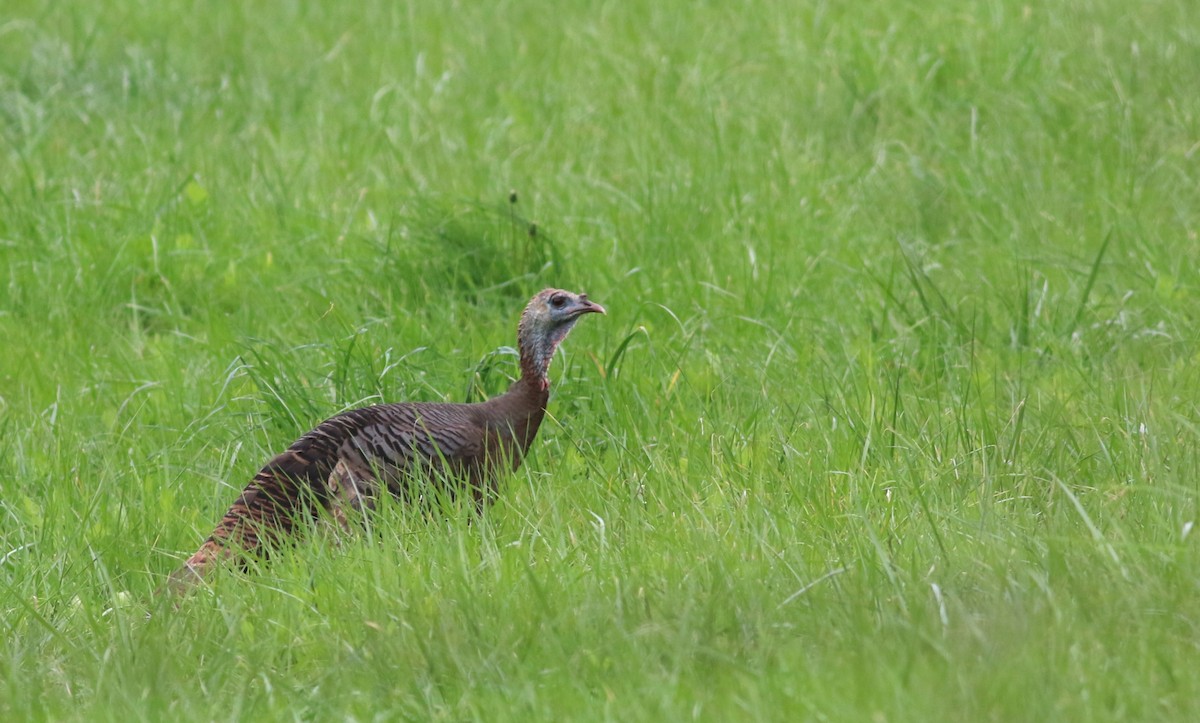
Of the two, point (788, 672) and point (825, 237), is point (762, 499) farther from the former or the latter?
point (825, 237)

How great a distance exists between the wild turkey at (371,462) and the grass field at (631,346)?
0.12m

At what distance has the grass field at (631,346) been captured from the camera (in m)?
3.09

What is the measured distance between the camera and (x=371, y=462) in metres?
4.10

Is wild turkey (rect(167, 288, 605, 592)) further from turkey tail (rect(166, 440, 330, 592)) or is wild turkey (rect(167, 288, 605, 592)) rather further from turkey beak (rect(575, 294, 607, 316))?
turkey beak (rect(575, 294, 607, 316))

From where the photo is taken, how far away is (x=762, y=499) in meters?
3.78

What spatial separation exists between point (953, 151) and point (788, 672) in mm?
3933

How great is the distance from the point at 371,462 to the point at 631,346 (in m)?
1.31

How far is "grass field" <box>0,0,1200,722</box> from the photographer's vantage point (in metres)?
3.09

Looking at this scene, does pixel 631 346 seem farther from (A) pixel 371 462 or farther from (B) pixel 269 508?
(B) pixel 269 508

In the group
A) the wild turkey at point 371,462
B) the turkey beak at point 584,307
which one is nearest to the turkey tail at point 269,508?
the wild turkey at point 371,462

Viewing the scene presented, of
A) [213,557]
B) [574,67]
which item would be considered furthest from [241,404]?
[574,67]

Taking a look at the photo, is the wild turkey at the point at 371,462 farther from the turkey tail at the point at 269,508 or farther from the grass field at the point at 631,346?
the grass field at the point at 631,346

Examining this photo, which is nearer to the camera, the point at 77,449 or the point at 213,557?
the point at 213,557

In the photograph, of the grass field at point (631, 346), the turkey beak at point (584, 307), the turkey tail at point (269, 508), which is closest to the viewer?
the grass field at point (631, 346)
